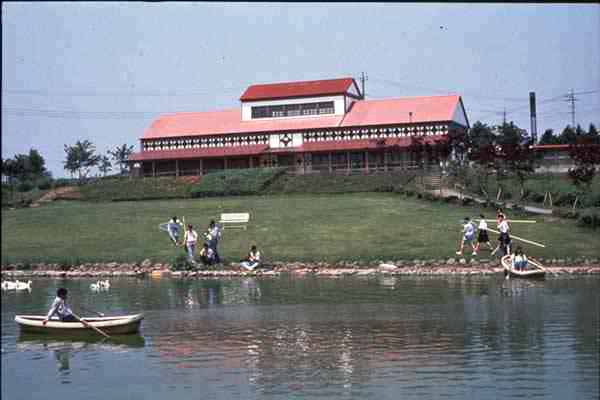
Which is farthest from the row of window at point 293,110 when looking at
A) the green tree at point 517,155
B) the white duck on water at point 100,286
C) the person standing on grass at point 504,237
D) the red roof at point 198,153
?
the white duck on water at point 100,286

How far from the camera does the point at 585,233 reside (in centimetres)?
3172

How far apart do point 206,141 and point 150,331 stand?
44194 mm

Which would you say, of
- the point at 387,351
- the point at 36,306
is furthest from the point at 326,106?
the point at 387,351

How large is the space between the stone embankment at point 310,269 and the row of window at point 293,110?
3250 cm

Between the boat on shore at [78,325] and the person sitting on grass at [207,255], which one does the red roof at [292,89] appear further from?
the boat on shore at [78,325]

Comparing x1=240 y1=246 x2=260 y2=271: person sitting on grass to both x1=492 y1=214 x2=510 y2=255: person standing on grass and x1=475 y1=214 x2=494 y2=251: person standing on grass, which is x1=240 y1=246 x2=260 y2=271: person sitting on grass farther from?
x1=492 y1=214 x2=510 y2=255: person standing on grass

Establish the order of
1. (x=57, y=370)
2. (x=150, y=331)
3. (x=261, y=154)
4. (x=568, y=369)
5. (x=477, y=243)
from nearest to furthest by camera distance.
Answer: (x=568, y=369) < (x=57, y=370) < (x=150, y=331) < (x=477, y=243) < (x=261, y=154)

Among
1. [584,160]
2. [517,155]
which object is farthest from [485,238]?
[517,155]

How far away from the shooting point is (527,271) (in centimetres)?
2639

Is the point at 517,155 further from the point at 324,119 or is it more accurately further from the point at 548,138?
the point at 324,119

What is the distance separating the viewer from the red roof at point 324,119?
58344mm

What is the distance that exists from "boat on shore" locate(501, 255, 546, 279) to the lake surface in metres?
1.20

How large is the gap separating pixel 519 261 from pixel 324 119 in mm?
35559

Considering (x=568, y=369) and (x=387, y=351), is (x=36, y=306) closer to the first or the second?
(x=387, y=351)
